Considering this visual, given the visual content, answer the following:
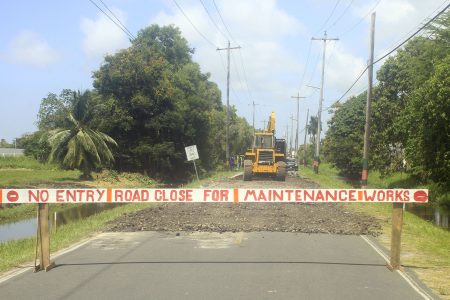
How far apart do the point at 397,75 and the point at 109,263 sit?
4718 centimetres

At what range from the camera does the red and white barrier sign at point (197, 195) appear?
9461mm

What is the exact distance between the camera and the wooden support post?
9094mm

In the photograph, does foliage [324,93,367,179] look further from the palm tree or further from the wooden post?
the wooden post

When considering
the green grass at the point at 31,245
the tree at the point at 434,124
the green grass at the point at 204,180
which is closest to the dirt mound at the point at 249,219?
the green grass at the point at 31,245

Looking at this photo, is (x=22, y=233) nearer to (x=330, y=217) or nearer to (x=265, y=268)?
(x=330, y=217)

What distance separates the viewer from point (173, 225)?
47.9 ft

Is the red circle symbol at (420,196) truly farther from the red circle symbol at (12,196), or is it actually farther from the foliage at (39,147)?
the foliage at (39,147)

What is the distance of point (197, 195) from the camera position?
391 inches

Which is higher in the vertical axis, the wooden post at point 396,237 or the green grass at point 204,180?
the wooden post at point 396,237

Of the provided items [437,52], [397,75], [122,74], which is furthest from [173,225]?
[397,75]

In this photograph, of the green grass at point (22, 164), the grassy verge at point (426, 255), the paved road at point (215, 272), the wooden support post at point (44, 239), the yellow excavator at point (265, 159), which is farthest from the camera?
the green grass at point (22, 164)

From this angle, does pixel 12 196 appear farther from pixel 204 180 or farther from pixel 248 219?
pixel 204 180

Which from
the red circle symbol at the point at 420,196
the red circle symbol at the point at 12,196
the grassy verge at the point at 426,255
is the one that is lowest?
the grassy verge at the point at 426,255

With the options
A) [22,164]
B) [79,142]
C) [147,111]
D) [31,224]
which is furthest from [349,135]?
[31,224]
